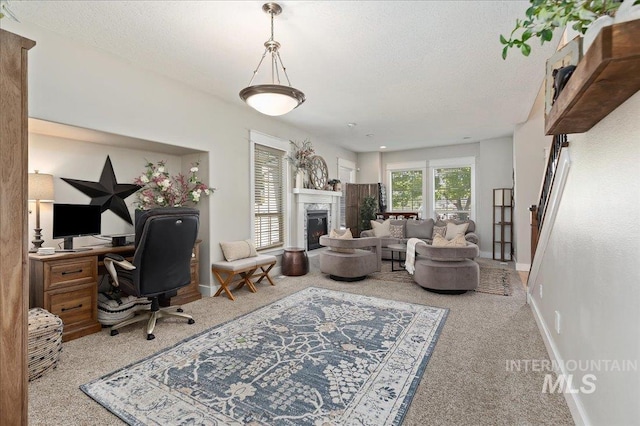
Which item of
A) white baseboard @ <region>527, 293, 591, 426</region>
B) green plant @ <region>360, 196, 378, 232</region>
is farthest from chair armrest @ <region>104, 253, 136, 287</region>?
green plant @ <region>360, 196, 378, 232</region>

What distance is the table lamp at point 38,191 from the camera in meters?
2.87

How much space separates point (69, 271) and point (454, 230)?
248 inches

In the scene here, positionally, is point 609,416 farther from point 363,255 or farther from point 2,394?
point 363,255

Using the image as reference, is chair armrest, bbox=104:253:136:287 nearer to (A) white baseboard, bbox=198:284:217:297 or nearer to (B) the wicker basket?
(B) the wicker basket

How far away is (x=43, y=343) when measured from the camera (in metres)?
2.25

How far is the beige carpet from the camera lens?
1807mm

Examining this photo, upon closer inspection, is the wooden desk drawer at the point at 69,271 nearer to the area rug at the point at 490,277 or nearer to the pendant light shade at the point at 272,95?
the pendant light shade at the point at 272,95

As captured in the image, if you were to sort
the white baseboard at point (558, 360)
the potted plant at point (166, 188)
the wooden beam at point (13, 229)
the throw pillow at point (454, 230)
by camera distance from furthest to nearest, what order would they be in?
the throw pillow at point (454, 230)
the potted plant at point (166, 188)
the white baseboard at point (558, 360)
the wooden beam at point (13, 229)

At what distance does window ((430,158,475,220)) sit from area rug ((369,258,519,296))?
182 cm

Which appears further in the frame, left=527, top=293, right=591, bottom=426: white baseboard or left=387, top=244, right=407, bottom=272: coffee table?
left=387, top=244, right=407, bottom=272: coffee table

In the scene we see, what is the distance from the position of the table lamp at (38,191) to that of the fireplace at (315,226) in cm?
411

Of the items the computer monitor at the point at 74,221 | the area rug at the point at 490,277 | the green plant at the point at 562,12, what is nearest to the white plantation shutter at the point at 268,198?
the area rug at the point at 490,277

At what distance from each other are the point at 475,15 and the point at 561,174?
1416mm

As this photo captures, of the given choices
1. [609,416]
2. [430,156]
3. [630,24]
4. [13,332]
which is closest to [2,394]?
[13,332]
